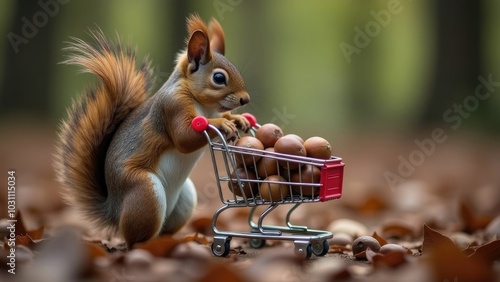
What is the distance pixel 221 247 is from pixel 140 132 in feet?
2.28

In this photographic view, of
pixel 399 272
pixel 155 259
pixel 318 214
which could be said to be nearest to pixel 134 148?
pixel 155 259

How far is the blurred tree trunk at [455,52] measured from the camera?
1065 centimetres

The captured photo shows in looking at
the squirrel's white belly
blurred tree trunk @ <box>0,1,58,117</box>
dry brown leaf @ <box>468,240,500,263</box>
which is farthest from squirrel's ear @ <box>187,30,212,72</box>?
blurred tree trunk @ <box>0,1,58,117</box>

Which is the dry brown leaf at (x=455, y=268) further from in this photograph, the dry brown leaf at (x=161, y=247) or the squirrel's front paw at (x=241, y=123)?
the squirrel's front paw at (x=241, y=123)

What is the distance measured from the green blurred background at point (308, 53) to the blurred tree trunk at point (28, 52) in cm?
2

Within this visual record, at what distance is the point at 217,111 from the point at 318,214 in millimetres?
2199

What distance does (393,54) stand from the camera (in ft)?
86.0

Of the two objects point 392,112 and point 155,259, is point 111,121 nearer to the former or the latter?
point 155,259

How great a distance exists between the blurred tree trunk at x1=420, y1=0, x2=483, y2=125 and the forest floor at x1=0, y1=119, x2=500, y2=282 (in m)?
0.80

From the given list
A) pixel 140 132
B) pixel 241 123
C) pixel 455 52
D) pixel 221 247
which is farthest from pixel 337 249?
pixel 455 52

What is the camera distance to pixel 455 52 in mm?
10852

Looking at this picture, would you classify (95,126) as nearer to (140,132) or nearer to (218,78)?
(140,132)

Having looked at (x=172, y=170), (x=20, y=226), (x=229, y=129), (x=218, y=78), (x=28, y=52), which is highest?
(x=28, y=52)

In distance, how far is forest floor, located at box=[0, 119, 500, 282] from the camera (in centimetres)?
266
